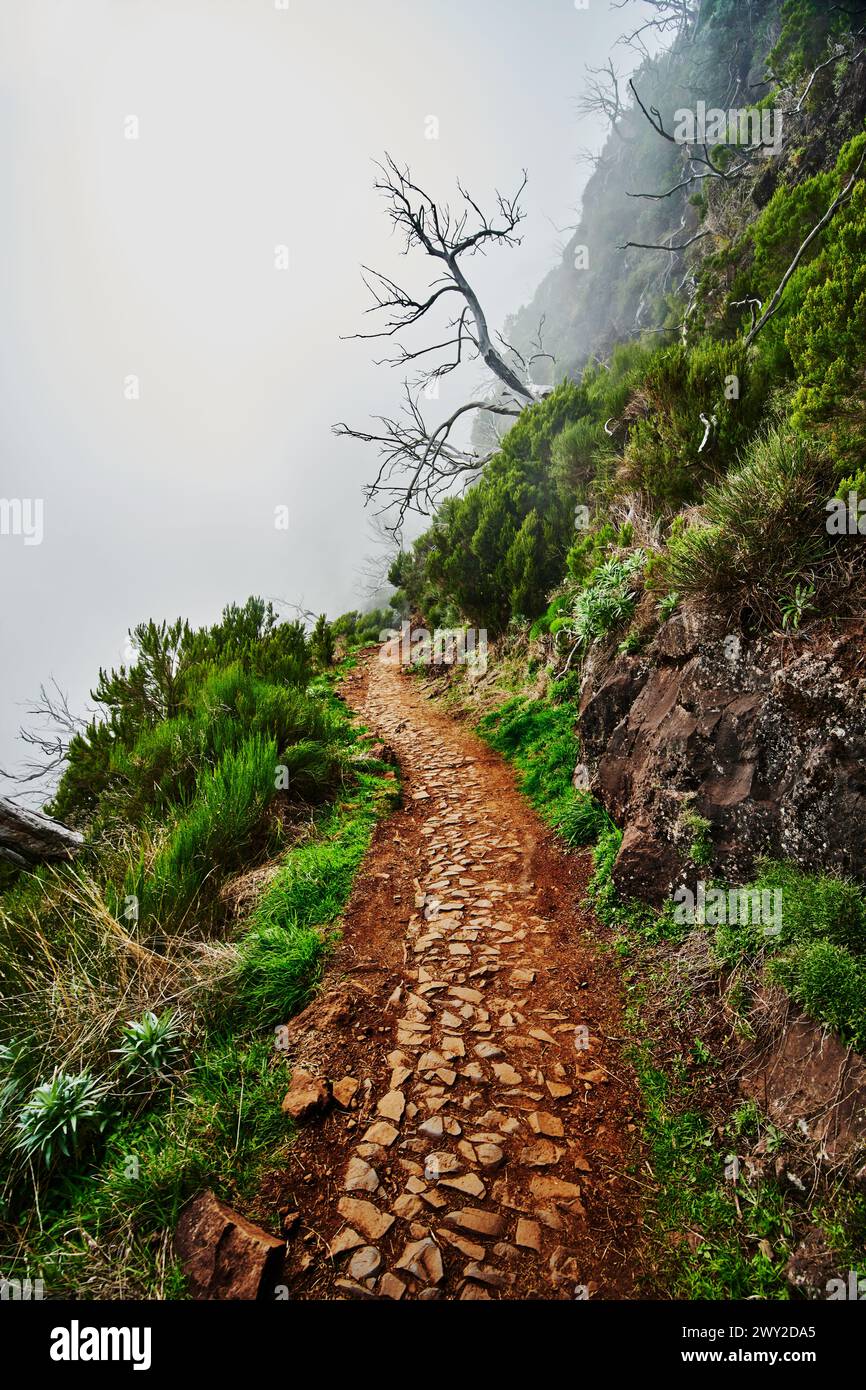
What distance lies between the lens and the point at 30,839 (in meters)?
4.45

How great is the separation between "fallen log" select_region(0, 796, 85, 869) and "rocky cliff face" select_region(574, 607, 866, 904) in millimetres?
4401

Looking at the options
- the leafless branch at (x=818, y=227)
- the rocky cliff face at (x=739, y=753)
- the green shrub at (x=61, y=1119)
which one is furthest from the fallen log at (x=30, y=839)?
the leafless branch at (x=818, y=227)

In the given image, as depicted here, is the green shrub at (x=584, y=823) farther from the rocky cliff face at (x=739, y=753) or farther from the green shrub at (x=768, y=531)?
the green shrub at (x=768, y=531)

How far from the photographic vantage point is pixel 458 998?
3.29m

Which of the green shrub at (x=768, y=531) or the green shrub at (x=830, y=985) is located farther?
the green shrub at (x=768, y=531)

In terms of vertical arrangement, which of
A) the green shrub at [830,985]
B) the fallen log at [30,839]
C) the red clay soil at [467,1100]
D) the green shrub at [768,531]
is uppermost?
the green shrub at [768,531]

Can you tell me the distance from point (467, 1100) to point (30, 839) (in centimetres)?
395

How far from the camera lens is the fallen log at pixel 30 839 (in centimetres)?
434

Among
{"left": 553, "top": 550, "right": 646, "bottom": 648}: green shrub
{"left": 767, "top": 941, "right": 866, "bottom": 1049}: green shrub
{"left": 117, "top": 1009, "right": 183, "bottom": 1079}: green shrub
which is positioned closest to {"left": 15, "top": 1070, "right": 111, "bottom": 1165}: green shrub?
{"left": 117, "top": 1009, "right": 183, "bottom": 1079}: green shrub

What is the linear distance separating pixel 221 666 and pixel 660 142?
108ft

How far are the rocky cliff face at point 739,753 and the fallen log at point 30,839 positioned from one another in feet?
14.4

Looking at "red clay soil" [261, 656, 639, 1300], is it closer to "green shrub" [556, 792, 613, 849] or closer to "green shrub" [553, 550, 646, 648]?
"green shrub" [556, 792, 613, 849]
